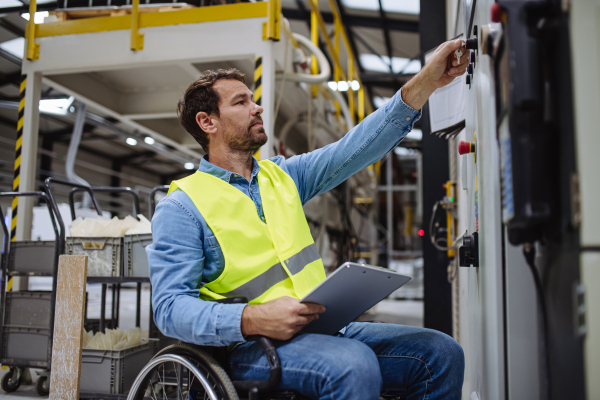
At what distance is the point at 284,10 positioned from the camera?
8.77 metres

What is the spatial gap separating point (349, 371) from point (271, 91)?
2375mm

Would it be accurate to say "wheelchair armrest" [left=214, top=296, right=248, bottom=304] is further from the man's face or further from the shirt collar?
the man's face

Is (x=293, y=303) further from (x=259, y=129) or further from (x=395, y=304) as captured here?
(x=395, y=304)

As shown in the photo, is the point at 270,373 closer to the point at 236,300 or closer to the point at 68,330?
the point at 236,300

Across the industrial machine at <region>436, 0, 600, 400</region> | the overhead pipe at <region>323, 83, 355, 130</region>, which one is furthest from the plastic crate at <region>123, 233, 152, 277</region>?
the overhead pipe at <region>323, 83, 355, 130</region>

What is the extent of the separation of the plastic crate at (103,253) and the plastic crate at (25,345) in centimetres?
52

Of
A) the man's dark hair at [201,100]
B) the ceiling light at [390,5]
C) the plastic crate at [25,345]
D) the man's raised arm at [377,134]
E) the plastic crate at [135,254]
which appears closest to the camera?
the man's raised arm at [377,134]

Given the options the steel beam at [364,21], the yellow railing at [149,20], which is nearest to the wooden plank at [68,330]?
the yellow railing at [149,20]

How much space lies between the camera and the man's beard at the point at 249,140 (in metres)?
1.78

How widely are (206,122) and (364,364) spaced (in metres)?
1.11

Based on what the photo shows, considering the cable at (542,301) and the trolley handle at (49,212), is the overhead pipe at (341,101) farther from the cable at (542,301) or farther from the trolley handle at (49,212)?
the cable at (542,301)

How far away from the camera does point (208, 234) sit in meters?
1.50

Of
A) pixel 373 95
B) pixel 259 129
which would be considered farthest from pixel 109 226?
pixel 373 95

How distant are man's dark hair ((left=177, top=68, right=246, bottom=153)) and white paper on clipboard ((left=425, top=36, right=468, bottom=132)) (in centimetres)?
102
